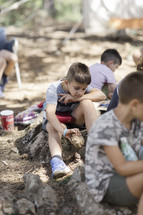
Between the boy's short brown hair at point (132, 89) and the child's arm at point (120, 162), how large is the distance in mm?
344

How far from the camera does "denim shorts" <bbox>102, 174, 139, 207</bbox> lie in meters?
2.10

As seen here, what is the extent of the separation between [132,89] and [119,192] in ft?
2.42

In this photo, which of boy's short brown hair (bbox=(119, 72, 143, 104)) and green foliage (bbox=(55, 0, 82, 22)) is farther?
green foliage (bbox=(55, 0, 82, 22))

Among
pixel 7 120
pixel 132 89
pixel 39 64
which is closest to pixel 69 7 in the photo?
pixel 39 64

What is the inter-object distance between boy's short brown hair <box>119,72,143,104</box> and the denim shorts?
0.56 metres

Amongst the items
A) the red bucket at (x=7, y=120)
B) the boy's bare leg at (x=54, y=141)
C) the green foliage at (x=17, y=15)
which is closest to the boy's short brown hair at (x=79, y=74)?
the boy's bare leg at (x=54, y=141)

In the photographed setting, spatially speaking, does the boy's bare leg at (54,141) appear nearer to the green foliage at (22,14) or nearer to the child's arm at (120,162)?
the child's arm at (120,162)

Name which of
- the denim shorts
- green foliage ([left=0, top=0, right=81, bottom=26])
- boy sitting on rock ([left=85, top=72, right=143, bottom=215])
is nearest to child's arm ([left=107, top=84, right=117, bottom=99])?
boy sitting on rock ([left=85, top=72, right=143, bottom=215])

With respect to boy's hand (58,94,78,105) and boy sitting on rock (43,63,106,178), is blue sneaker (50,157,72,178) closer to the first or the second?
boy sitting on rock (43,63,106,178)

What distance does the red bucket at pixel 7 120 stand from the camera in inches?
157

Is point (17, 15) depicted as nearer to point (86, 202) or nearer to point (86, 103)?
point (86, 103)

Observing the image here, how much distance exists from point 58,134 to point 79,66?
74 cm

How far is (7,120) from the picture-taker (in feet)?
13.1

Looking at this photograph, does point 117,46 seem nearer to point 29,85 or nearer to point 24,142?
point 29,85
